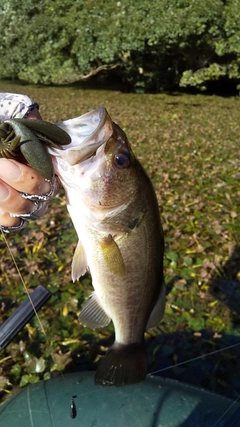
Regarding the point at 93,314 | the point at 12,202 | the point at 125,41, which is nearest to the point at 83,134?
the point at 12,202

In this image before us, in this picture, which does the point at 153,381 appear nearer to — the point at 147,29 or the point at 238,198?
the point at 238,198

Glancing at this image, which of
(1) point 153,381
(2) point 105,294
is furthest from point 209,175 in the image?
(2) point 105,294

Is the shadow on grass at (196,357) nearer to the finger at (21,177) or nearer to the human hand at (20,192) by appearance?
the human hand at (20,192)

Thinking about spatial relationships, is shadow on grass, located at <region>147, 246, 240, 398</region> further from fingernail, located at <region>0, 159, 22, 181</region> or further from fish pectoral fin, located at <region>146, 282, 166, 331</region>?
fingernail, located at <region>0, 159, 22, 181</region>

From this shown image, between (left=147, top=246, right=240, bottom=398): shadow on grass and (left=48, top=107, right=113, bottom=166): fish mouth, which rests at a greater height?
(left=48, top=107, right=113, bottom=166): fish mouth

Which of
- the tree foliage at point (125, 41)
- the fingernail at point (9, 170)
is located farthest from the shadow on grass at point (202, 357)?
the tree foliage at point (125, 41)

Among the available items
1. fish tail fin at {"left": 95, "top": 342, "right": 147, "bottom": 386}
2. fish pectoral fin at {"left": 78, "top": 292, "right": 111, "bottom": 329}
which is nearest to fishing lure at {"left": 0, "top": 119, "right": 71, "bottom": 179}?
fish pectoral fin at {"left": 78, "top": 292, "right": 111, "bottom": 329}
